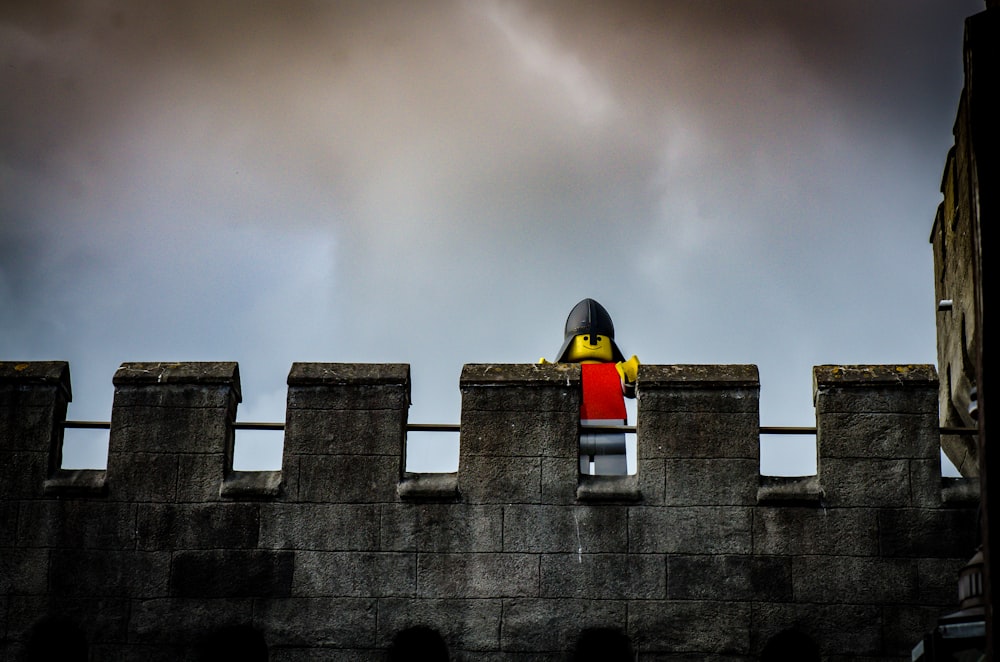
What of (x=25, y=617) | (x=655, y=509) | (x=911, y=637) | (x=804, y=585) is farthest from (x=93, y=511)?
(x=911, y=637)

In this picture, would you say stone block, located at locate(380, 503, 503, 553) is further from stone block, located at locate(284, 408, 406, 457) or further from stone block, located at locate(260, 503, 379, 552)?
stone block, located at locate(284, 408, 406, 457)

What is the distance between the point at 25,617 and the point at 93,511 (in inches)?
39.0

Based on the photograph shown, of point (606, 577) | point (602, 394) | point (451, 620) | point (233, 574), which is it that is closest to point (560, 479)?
point (606, 577)

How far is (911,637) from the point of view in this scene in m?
12.0

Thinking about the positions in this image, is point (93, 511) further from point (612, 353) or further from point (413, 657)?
point (612, 353)

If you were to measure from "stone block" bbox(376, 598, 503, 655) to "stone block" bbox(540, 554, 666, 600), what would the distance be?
0.47 meters

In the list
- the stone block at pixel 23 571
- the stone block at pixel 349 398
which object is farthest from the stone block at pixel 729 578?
the stone block at pixel 23 571

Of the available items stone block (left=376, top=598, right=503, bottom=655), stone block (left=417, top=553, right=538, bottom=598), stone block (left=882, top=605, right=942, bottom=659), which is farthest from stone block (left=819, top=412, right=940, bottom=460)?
stone block (left=376, top=598, right=503, bottom=655)

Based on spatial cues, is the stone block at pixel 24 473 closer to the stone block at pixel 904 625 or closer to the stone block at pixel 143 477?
the stone block at pixel 143 477

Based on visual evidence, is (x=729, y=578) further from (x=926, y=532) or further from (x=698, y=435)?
(x=926, y=532)

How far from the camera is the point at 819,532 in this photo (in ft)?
40.4

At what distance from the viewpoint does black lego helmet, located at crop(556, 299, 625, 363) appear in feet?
54.7

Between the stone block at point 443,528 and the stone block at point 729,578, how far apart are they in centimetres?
143

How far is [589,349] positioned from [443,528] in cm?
439
